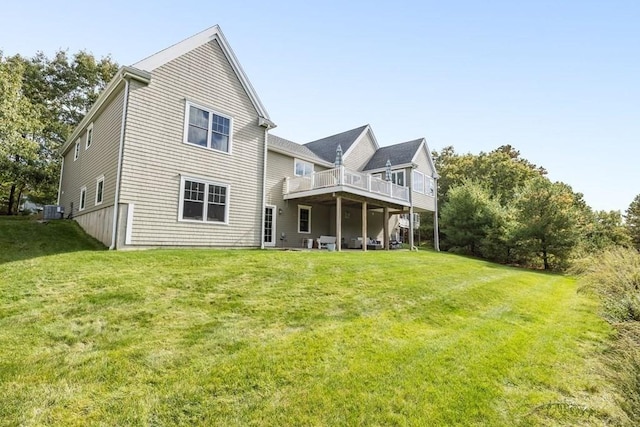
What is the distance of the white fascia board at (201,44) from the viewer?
1071cm

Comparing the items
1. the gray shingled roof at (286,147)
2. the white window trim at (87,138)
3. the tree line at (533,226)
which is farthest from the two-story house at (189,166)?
the tree line at (533,226)

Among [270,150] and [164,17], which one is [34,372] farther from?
[270,150]

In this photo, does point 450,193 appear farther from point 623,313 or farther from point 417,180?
point 623,313

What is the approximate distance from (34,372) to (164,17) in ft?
38.1

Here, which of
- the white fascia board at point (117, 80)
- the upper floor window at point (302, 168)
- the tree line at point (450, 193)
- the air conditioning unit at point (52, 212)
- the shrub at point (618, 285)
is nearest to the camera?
the shrub at point (618, 285)

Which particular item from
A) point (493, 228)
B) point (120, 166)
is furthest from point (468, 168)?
point (120, 166)

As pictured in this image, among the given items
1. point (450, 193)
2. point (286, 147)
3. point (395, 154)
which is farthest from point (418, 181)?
point (286, 147)

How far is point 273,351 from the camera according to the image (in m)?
4.18

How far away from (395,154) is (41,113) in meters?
26.0

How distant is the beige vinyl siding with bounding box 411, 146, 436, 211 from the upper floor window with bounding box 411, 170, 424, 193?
0.92ft

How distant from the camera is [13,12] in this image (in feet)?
35.4

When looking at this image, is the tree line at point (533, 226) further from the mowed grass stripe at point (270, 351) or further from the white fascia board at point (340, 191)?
the mowed grass stripe at point (270, 351)

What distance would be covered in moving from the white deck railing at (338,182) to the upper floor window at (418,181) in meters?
3.31

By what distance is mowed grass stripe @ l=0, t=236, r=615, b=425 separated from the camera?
3.08 meters
